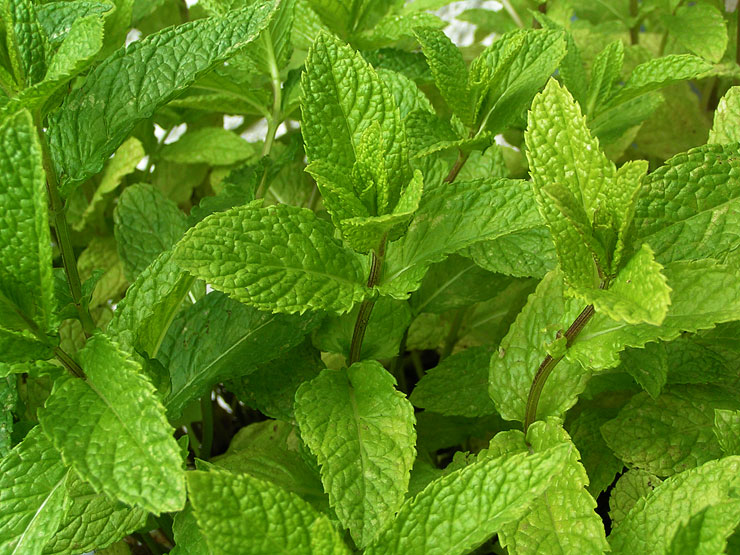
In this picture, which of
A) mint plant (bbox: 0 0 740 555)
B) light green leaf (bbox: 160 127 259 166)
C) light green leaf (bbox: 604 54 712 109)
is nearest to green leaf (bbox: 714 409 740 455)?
mint plant (bbox: 0 0 740 555)

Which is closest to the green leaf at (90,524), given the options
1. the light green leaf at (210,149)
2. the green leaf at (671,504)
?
the green leaf at (671,504)

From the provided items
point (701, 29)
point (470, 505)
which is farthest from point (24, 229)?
point (701, 29)

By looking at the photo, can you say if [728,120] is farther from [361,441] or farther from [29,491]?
[29,491]

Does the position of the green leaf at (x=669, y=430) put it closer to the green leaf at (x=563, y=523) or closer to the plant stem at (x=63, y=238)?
the green leaf at (x=563, y=523)

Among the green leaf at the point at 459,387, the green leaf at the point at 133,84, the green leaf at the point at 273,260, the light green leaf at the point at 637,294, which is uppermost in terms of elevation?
the green leaf at the point at 133,84

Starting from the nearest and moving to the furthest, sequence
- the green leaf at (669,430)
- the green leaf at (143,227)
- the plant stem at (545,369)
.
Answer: the plant stem at (545,369)
the green leaf at (669,430)
the green leaf at (143,227)
